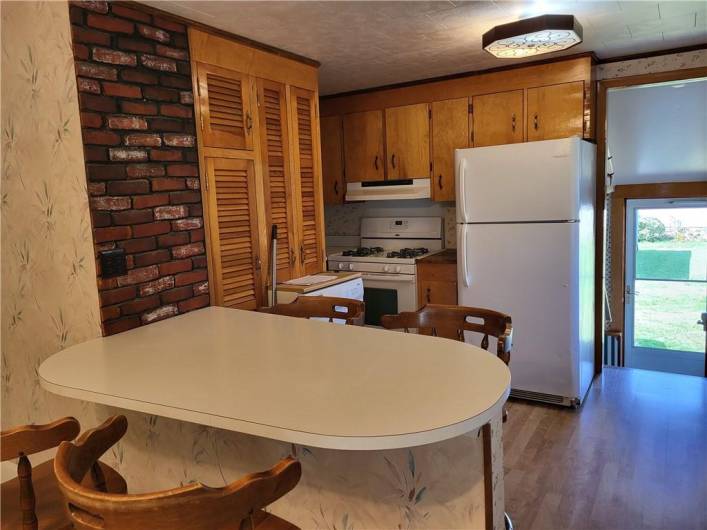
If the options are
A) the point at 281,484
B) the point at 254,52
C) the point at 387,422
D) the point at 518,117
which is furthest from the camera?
the point at 518,117

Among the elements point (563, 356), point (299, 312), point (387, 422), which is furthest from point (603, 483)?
point (387, 422)

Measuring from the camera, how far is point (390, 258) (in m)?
3.99

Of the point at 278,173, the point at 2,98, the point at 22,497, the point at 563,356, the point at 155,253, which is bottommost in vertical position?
the point at 563,356

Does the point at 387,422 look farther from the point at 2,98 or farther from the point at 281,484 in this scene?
the point at 2,98

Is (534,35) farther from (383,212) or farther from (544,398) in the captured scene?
(383,212)

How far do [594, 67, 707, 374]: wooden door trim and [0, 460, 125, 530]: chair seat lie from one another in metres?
3.36

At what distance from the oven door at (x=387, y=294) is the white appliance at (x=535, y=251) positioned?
0.52m

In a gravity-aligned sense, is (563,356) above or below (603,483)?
above

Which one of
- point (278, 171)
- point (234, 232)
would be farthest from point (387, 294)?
point (234, 232)

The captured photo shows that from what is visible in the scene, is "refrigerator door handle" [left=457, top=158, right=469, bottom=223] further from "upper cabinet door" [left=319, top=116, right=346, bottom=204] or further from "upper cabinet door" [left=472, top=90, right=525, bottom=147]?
"upper cabinet door" [left=319, top=116, right=346, bottom=204]

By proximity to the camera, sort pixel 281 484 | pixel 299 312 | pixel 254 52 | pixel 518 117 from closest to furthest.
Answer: pixel 281 484 → pixel 299 312 → pixel 254 52 → pixel 518 117

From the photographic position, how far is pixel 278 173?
297cm

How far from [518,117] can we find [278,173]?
5.75 ft

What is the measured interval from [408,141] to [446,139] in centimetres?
31
